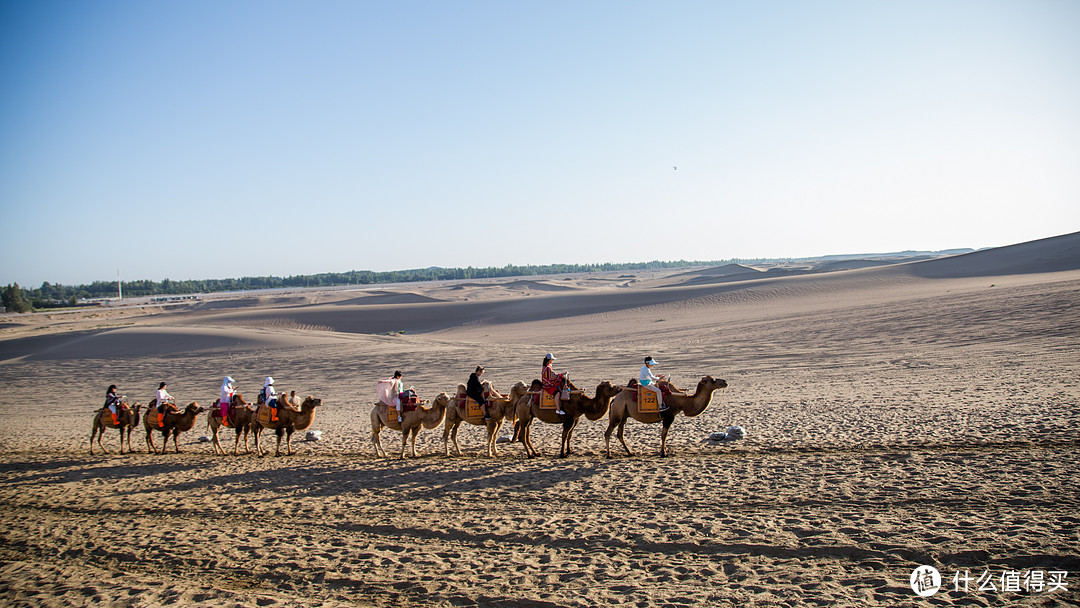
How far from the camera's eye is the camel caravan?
11352 mm

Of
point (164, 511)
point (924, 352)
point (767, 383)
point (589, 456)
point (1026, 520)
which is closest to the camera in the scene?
point (1026, 520)

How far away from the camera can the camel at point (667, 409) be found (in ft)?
36.7

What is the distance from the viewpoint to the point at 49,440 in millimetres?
15492

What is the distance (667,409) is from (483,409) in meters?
3.52

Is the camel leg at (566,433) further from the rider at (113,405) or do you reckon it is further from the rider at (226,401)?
the rider at (113,405)

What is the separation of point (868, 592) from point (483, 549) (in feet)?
13.4

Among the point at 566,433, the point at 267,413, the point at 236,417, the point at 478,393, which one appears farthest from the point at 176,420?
the point at 566,433

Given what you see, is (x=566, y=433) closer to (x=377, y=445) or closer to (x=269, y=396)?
(x=377, y=445)

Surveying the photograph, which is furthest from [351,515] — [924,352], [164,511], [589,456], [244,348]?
[244,348]

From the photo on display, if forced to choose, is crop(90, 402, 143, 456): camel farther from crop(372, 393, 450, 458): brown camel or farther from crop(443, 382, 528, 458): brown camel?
crop(443, 382, 528, 458): brown camel

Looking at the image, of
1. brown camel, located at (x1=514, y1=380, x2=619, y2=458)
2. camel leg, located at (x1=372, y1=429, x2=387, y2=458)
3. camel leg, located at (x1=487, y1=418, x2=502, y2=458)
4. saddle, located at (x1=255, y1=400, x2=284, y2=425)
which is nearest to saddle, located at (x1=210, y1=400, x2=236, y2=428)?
saddle, located at (x1=255, y1=400, x2=284, y2=425)

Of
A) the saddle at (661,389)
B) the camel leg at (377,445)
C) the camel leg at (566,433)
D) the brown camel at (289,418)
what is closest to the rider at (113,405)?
the brown camel at (289,418)

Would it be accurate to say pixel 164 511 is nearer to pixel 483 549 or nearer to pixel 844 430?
pixel 483 549

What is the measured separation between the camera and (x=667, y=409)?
37.0 ft
